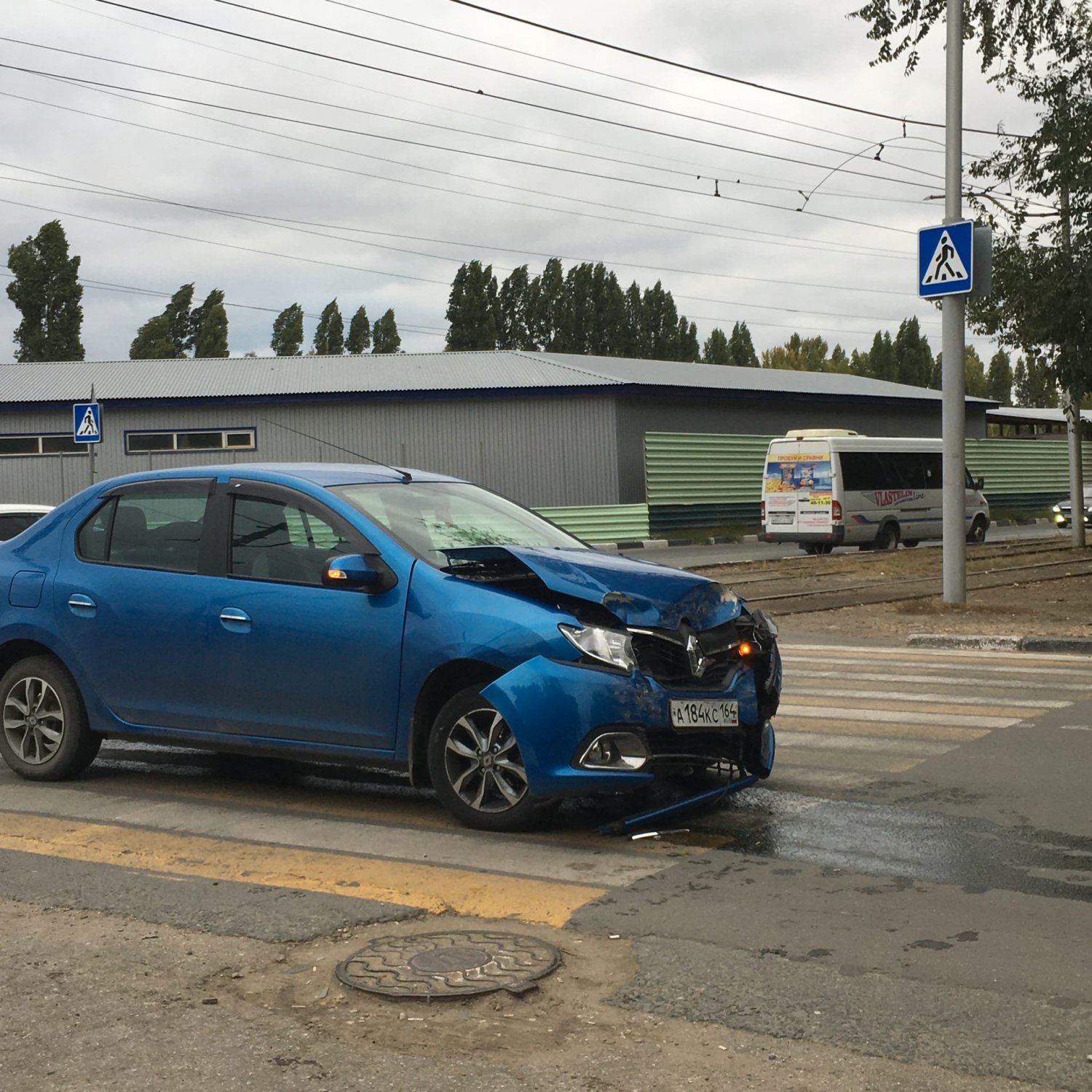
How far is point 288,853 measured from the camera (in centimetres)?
622

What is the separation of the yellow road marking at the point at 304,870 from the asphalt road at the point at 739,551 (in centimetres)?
2065

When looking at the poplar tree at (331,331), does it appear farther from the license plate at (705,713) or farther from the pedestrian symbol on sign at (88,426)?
the license plate at (705,713)

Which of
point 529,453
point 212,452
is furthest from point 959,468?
point 212,452

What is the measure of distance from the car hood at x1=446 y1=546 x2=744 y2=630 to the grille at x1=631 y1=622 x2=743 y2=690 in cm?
5

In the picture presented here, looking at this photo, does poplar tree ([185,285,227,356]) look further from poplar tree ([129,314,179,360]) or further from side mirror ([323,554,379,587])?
side mirror ([323,554,379,587])

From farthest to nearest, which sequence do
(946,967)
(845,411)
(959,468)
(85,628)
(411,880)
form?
(845,411) → (959,468) → (85,628) → (411,880) → (946,967)

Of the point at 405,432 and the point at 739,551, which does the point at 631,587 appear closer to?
the point at 739,551

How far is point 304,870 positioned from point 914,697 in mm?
5844

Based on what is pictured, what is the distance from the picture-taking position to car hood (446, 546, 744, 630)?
20.9 ft

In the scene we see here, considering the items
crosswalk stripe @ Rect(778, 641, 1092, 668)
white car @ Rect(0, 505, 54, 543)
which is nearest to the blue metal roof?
white car @ Rect(0, 505, 54, 543)

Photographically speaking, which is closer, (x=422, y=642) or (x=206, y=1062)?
(x=206, y=1062)

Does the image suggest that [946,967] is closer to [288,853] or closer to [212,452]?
[288,853]

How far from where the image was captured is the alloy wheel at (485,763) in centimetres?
636

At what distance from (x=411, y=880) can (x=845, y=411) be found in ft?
151
